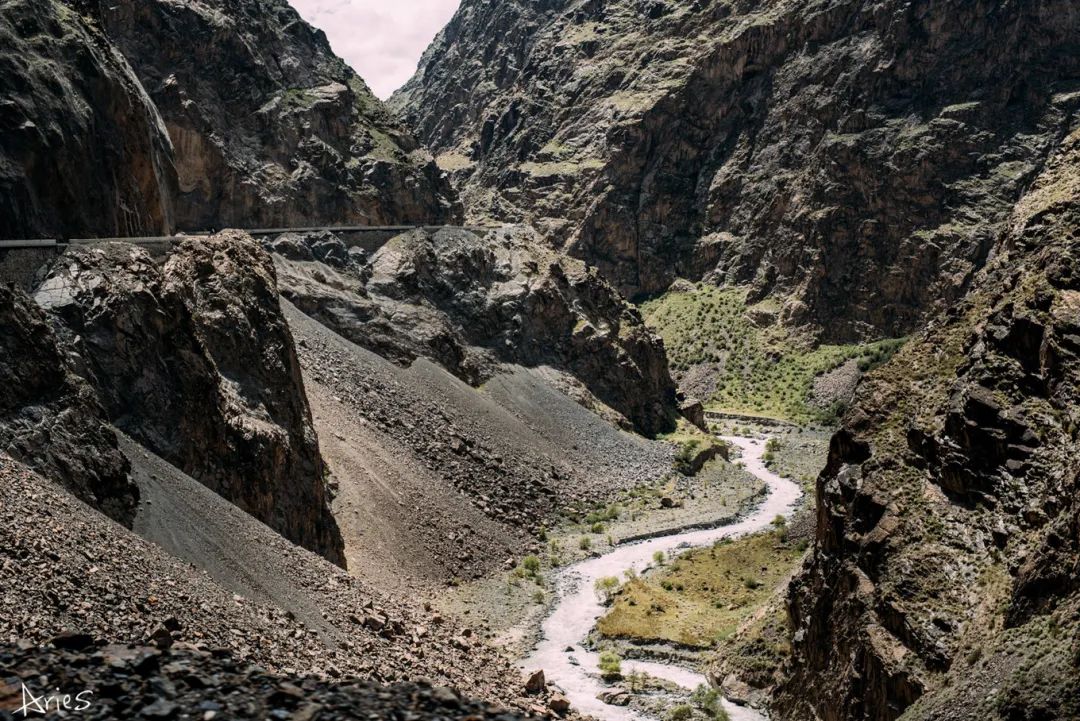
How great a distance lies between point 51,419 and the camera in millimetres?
28844

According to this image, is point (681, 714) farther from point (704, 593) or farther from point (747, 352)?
point (747, 352)

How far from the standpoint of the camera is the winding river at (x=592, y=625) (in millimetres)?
35031

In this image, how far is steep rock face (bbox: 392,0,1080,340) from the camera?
5310 inches

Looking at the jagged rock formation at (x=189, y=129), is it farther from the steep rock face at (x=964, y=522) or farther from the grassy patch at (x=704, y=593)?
the steep rock face at (x=964, y=522)

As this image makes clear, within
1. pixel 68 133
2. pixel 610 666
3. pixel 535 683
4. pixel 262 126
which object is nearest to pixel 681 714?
pixel 535 683

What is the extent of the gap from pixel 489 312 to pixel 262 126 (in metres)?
26.8

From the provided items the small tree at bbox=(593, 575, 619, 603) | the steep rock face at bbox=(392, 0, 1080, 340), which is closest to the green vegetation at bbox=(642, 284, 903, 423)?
the steep rock face at bbox=(392, 0, 1080, 340)

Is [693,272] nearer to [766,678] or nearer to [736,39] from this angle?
[736,39]

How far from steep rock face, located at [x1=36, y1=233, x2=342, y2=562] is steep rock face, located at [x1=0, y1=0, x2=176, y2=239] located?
3.70 meters

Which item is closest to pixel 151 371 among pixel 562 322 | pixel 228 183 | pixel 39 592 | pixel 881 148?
pixel 39 592

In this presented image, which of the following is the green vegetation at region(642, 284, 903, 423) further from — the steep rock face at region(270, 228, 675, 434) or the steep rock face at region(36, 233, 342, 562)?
the steep rock face at region(36, 233, 342, 562)

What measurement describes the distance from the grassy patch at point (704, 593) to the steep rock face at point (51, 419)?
2196cm

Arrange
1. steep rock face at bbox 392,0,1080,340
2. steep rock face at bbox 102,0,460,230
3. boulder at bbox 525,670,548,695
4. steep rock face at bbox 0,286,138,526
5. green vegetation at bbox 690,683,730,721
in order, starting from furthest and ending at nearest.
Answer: steep rock face at bbox 392,0,1080,340 → steep rock face at bbox 102,0,460,230 → boulder at bbox 525,670,548,695 → green vegetation at bbox 690,683,730,721 → steep rock face at bbox 0,286,138,526

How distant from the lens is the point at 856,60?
489 ft
